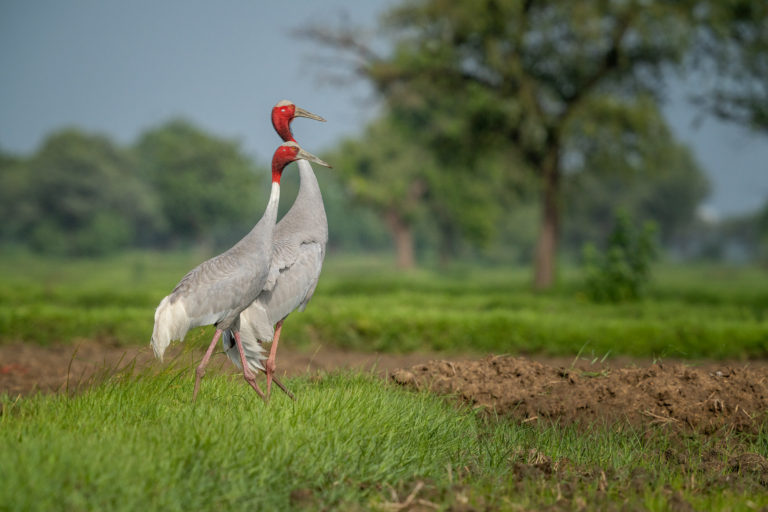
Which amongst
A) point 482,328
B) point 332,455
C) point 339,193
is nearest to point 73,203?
point 339,193

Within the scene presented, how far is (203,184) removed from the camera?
5072cm

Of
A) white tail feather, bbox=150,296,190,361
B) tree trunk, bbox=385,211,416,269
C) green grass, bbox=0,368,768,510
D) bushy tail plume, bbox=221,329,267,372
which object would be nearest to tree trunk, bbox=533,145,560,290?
green grass, bbox=0,368,768,510

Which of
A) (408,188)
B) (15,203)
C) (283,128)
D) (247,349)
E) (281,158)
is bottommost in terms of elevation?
(247,349)

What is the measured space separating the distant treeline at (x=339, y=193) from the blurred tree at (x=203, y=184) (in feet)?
0.36

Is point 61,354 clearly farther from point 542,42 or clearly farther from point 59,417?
point 542,42

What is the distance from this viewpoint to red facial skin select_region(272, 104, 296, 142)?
→ 16.8 ft

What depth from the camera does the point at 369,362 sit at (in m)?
9.43

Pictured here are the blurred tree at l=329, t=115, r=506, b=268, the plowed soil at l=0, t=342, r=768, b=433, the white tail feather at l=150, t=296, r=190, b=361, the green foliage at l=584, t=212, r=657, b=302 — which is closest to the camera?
the white tail feather at l=150, t=296, r=190, b=361

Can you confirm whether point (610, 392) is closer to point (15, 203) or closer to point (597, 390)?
point (597, 390)

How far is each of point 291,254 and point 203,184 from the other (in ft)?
156

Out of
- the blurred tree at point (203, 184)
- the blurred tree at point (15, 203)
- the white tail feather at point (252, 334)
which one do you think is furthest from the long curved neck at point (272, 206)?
the blurred tree at point (15, 203)

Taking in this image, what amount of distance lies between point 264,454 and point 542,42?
54.6 feet

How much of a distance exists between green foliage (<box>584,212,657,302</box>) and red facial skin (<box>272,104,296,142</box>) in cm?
1193

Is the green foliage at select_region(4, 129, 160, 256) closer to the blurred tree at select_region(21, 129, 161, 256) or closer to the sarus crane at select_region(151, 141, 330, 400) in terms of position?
the blurred tree at select_region(21, 129, 161, 256)
